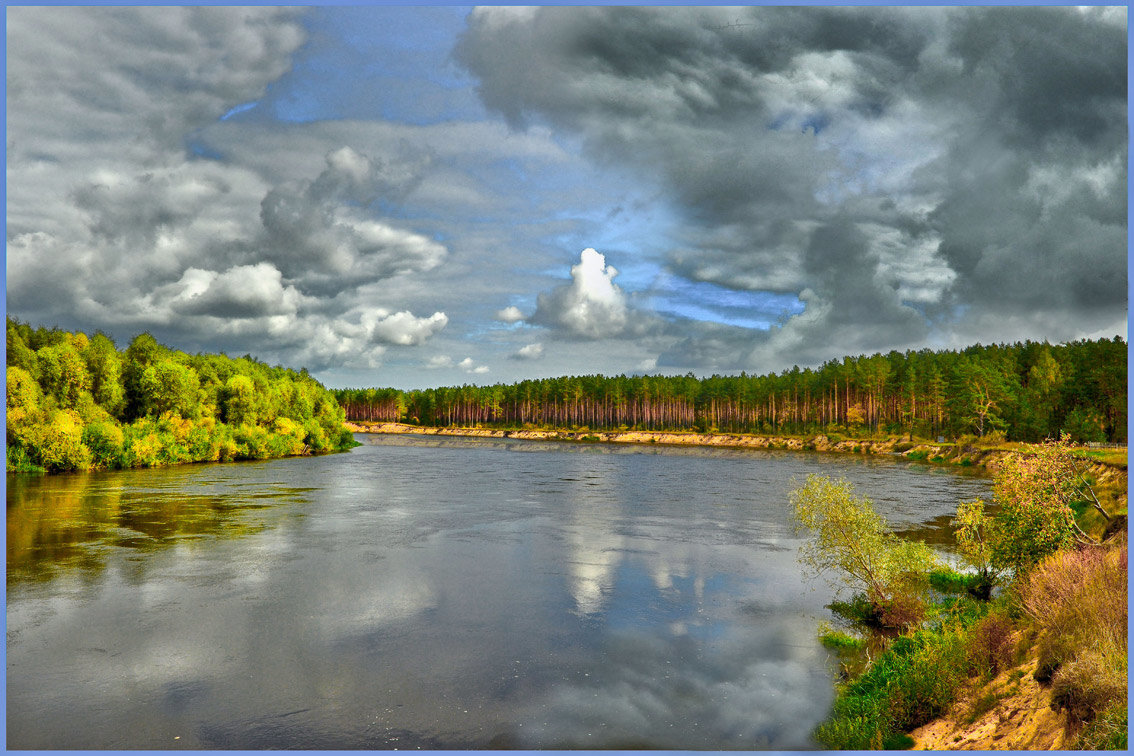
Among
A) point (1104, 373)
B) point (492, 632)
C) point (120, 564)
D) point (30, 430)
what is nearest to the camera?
point (492, 632)

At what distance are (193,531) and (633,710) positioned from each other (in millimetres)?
33911

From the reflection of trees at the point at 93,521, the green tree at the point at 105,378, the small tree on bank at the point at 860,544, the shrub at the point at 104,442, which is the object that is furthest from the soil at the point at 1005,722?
the green tree at the point at 105,378

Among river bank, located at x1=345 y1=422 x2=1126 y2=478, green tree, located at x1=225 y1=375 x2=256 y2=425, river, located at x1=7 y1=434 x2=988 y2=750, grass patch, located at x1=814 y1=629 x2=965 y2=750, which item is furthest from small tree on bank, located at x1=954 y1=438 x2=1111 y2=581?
green tree, located at x1=225 y1=375 x2=256 y2=425

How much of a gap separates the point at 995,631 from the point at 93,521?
5026 centimetres

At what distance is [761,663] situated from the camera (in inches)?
809

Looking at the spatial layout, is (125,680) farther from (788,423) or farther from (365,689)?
(788,423)

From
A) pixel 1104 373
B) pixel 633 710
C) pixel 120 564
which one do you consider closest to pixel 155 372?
pixel 120 564

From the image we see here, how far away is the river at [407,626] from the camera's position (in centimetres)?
1677

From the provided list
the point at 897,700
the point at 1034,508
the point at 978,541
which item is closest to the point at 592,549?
the point at 978,541

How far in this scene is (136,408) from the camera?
89.6 m

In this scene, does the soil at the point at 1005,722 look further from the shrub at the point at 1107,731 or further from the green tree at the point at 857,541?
the green tree at the point at 857,541

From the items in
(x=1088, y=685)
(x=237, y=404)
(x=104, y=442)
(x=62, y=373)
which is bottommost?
(x=104, y=442)

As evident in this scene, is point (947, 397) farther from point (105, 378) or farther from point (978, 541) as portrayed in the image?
point (105, 378)

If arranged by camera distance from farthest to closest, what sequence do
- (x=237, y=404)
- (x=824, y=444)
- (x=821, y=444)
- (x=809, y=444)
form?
1. (x=809, y=444)
2. (x=821, y=444)
3. (x=824, y=444)
4. (x=237, y=404)
